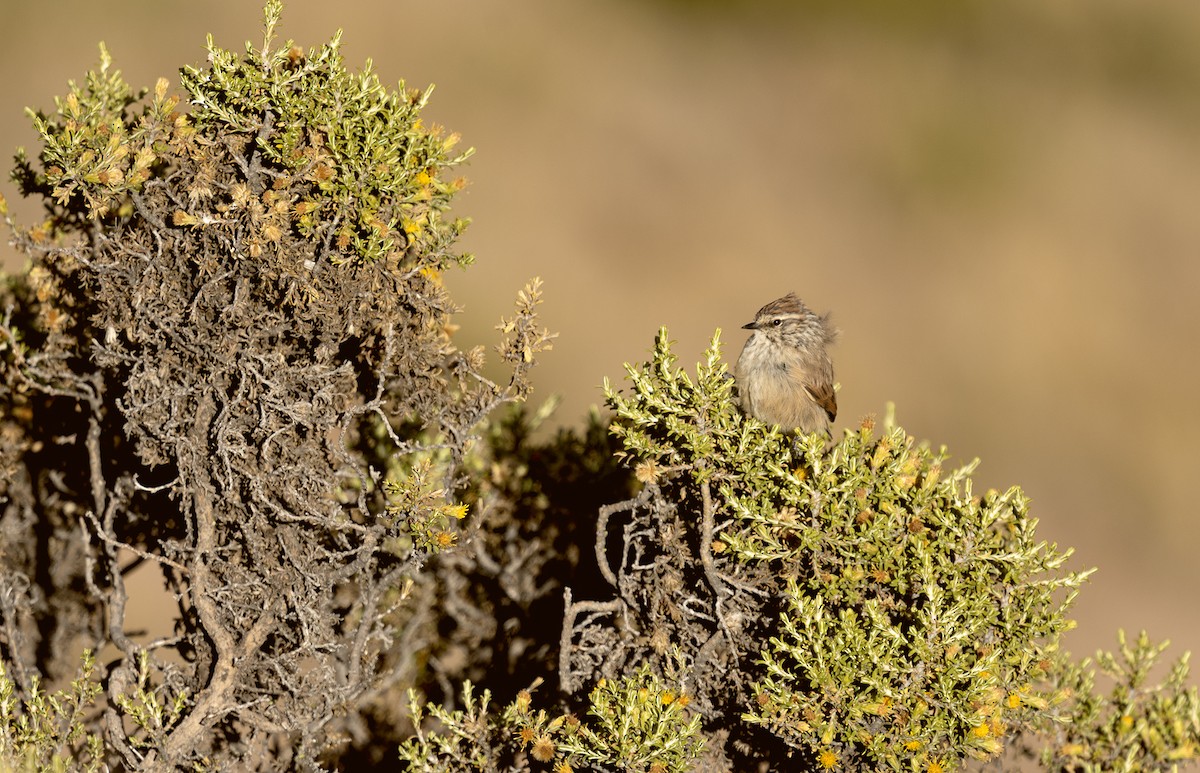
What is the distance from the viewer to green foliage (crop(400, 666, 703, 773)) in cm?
392

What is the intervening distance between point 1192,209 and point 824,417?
1965cm

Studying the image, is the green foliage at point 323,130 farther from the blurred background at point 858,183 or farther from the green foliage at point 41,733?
the blurred background at point 858,183

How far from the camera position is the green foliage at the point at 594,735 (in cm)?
392

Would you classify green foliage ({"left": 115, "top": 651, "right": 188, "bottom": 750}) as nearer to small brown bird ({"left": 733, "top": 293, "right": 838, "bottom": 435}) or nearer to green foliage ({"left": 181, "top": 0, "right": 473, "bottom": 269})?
green foliage ({"left": 181, "top": 0, "right": 473, "bottom": 269})

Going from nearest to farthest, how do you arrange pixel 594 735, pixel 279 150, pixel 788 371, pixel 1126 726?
pixel 594 735, pixel 279 150, pixel 1126 726, pixel 788 371

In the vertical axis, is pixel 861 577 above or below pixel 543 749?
above

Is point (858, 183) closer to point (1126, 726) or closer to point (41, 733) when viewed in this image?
point (1126, 726)

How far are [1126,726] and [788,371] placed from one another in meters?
2.26

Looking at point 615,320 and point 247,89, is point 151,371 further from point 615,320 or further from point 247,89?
point 615,320

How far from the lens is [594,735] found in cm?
393

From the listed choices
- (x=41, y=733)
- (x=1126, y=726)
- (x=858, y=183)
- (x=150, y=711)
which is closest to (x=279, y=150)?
(x=150, y=711)

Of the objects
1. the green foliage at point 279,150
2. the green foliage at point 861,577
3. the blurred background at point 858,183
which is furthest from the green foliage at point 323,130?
the blurred background at point 858,183

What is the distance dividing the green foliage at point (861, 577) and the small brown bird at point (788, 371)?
2.69ft

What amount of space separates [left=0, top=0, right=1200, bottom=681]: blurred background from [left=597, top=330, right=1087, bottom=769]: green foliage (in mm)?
12388
